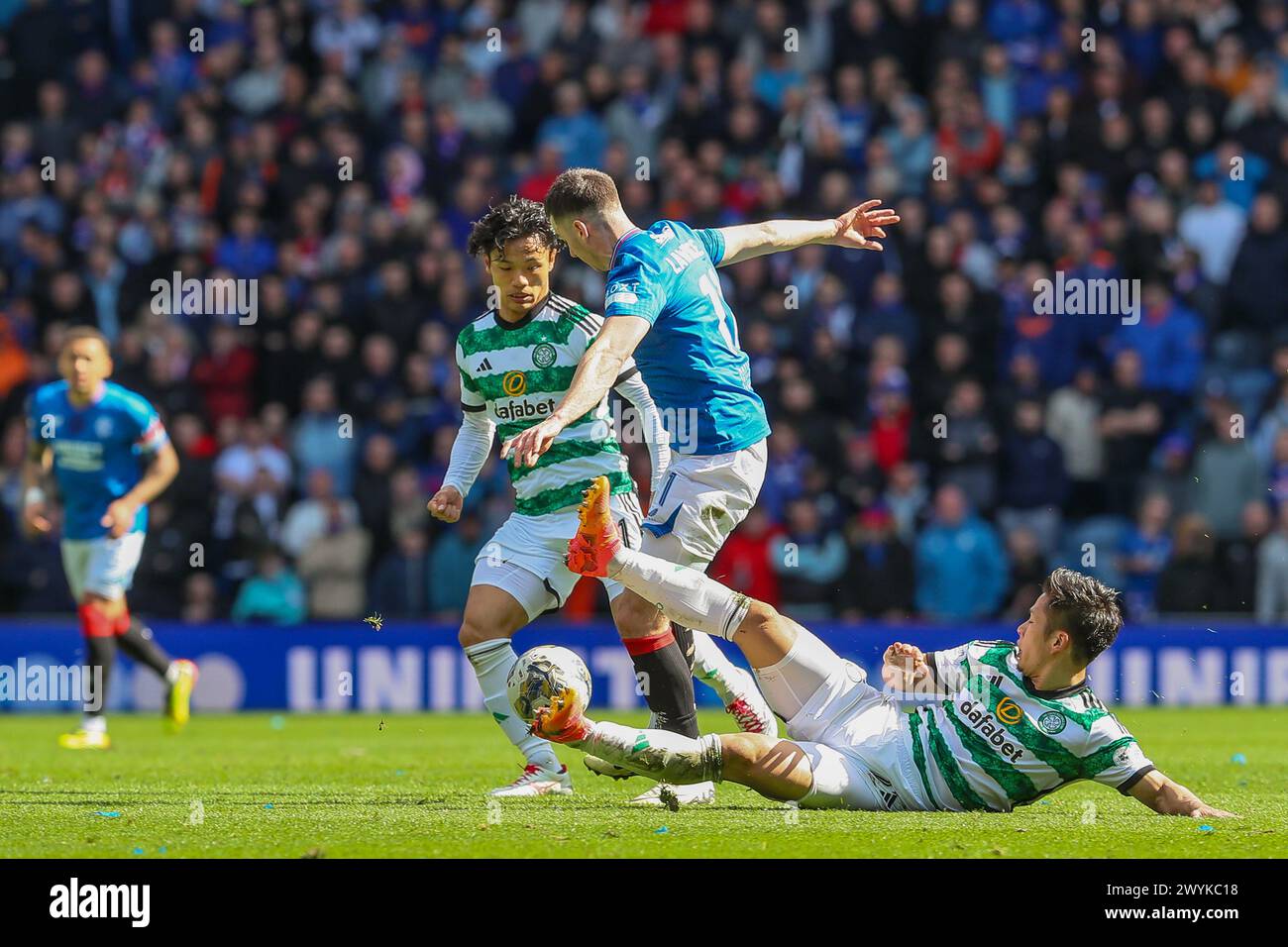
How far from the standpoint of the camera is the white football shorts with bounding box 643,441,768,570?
7742 mm

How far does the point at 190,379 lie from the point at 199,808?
32.4ft

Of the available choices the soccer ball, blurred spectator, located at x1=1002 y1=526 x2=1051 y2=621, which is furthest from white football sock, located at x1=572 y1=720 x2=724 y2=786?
blurred spectator, located at x1=1002 y1=526 x2=1051 y2=621

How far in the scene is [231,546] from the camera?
15719mm

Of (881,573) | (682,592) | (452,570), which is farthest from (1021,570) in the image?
(682,592)

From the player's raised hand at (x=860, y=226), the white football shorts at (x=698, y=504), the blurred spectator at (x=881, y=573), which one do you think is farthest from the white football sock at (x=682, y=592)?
the blurred spectator at (x=881, y=573)

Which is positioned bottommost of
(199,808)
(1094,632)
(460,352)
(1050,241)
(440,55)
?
(199,808)

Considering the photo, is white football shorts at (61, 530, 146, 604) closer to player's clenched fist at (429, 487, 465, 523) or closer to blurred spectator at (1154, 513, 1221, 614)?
player's clenched fist at (429, 487, 465, 523)

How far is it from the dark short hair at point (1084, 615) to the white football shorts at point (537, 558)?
74.9 inches

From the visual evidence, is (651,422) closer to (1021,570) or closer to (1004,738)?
(1004,738)

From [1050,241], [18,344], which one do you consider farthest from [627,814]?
[18,344]

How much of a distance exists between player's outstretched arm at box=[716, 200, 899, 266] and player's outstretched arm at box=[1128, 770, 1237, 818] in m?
2.65

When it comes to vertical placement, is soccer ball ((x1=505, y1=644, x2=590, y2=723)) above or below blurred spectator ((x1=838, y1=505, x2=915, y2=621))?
above

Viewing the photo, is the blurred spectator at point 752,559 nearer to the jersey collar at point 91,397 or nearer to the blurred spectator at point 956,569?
the blurred spectator at point 956,569
